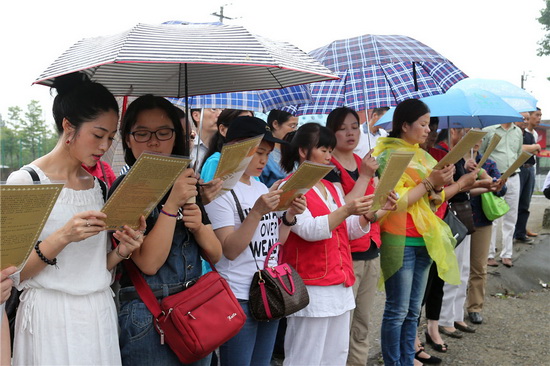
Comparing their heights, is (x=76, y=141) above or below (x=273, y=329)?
above

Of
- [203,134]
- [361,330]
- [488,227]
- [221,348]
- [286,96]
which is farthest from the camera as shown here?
[488,227]

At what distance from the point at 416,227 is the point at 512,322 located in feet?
8.79

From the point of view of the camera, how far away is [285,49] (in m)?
2.14

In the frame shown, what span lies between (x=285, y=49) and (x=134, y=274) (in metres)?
1.10

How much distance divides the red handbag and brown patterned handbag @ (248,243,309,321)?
0.42 meters

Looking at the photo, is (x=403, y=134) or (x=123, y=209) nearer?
(x=123, y=209)

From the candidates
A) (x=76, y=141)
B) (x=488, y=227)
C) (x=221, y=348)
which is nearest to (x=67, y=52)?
(x=76, y=141)

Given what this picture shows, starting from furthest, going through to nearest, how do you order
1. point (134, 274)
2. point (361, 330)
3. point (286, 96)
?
point (286, 96) < point (361, 330) < point (134, 274)

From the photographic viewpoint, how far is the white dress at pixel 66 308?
183cm

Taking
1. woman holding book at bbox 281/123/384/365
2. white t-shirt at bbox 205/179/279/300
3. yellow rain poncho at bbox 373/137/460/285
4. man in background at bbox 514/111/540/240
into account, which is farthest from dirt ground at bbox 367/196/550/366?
white t-shirt at bbox 205/179/279/300

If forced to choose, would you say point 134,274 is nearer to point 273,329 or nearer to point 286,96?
point 273,329

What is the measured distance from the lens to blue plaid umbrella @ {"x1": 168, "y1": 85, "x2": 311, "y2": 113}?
353 cm

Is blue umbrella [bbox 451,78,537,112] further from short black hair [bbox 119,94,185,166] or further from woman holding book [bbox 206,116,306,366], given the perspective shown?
short black hair [bbox 119,94,185,166]

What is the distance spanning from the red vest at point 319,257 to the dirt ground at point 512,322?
5.41ft
